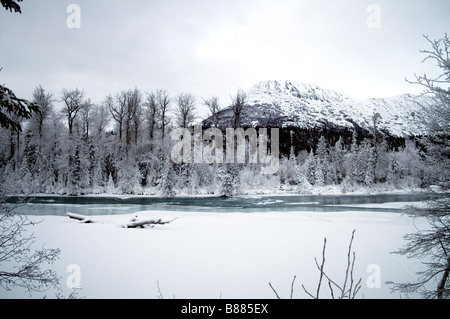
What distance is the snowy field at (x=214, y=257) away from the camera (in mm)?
5566

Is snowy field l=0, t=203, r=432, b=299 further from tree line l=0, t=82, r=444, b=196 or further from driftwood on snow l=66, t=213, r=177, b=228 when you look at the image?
tree line l=0, t=82, r=444, b=196

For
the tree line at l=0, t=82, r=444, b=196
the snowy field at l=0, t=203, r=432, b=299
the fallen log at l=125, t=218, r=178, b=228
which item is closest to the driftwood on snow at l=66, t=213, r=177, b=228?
the fallen log at l=125, t=218, r=178, b=228

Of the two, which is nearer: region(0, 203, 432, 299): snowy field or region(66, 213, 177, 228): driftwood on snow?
region(0, 203, 432, 299): snowy field

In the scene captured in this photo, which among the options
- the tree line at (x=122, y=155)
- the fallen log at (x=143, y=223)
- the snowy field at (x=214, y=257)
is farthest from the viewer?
the tree line at (x=122, y=155)

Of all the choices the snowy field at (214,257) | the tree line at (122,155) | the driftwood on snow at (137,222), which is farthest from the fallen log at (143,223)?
the tree line at (122,155)

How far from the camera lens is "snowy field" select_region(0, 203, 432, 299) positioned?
5566mm

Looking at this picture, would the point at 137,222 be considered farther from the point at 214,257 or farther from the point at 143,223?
the point at 214,257

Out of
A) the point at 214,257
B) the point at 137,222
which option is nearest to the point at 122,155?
the point at 137,222

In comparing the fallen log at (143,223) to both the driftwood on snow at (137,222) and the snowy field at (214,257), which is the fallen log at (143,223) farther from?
the snowy field at (214,257)

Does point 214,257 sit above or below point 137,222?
below

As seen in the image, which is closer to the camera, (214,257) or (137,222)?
(214,257)

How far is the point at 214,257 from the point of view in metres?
7.29

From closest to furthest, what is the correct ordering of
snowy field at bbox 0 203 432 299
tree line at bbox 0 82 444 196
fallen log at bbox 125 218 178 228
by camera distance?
snowy field at bbox 0 203 432 299, fallen log at bbox 125 218 178 228, tree line at bbox 0 82 444 196
